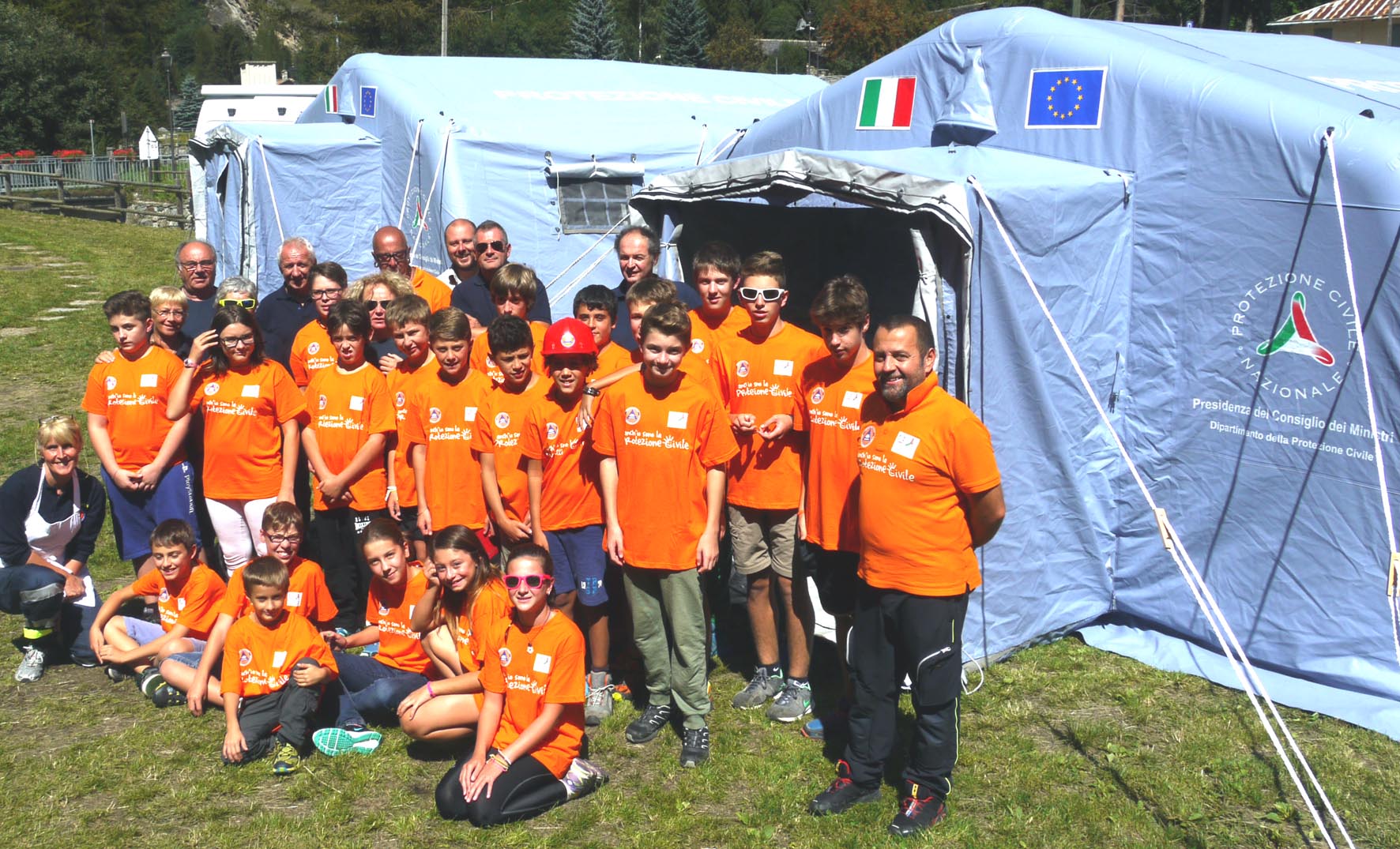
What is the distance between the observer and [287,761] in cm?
470

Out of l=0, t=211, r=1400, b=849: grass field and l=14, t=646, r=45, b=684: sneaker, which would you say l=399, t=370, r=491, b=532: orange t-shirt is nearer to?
l=0, t=211, r=1400, b=849: grass field

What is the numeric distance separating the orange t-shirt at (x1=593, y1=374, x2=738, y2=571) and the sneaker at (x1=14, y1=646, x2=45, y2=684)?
310 centimetres

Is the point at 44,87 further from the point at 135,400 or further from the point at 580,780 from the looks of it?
the point at 580,780

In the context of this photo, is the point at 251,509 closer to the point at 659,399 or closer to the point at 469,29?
the point at 659,399

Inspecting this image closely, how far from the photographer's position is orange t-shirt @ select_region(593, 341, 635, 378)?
519 cm

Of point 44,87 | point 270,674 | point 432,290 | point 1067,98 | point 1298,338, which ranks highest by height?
point 44,87

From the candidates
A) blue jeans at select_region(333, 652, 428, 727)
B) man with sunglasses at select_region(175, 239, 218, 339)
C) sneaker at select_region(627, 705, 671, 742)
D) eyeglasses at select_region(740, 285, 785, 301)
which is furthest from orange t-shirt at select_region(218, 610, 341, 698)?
eyeglasses at select_region(740, 285, 785, 301)

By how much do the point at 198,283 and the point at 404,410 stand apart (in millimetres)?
1987

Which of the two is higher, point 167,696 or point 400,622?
point 400,622

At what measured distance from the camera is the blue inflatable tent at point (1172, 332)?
505cm

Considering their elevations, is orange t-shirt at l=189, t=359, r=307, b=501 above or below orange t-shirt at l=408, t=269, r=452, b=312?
below

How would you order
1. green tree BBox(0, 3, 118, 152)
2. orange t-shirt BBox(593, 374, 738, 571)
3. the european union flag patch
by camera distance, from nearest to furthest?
orange t-shirt BBox(593, 374, 738, 571) → the european union flag patch → green tree BBox(0, 3, 118, 152)

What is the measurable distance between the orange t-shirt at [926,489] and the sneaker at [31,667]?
411cm

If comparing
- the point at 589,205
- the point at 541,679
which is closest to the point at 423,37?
the point at 589,205
